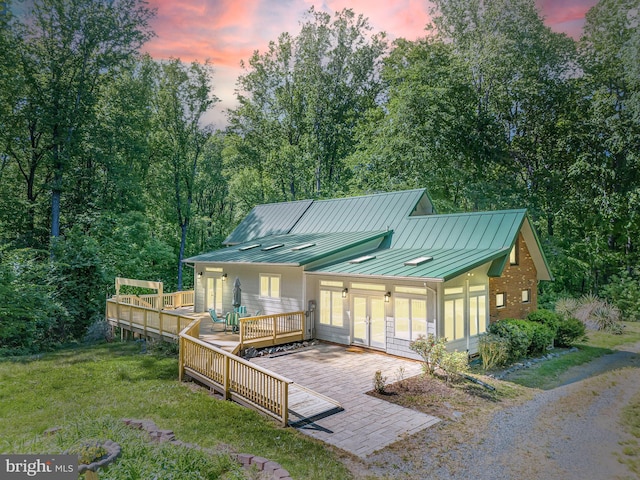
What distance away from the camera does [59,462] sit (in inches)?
174

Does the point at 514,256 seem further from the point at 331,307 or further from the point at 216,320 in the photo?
the point at 216,320

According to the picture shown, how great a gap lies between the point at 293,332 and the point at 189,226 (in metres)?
19.1

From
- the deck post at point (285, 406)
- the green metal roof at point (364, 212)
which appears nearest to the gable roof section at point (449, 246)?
the green metal roof at point (364, 212)

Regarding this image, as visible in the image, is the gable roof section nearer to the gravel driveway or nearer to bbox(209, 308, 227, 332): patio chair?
the gravel driveway

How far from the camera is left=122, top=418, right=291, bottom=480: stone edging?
533 centimetres

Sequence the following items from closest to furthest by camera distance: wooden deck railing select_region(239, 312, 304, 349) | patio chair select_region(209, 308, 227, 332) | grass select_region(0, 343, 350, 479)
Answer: grass select_region(0, 343, 350, 479) → wooden deck railing select_region(239, 312, 304, 349) → patio chair select_region(209, 308, 227, 332)

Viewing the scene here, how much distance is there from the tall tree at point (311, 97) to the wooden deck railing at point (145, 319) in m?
15.5

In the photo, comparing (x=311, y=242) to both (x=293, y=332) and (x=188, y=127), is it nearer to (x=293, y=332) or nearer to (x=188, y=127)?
(x=293, y=332)

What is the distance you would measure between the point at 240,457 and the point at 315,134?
2519 cm

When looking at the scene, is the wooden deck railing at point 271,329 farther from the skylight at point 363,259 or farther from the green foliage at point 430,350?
the green foliage at point 430,350

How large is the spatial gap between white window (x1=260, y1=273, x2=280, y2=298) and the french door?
3369 mm

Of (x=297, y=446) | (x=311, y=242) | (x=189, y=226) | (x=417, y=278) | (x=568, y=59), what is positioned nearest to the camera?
(x=297, y=446)

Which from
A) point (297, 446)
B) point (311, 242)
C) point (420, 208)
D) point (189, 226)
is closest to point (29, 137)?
point (189, 226)

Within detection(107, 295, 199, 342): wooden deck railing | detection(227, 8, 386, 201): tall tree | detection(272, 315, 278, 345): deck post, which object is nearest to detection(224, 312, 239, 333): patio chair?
detection(107, 295, 199, 342): wooden deck railing
